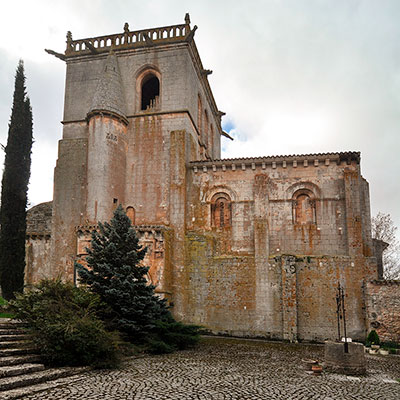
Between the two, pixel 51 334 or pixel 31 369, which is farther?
pixel 51 334

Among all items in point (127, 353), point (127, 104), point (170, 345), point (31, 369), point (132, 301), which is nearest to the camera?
point (31, 369)

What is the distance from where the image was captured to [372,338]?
18.8 m

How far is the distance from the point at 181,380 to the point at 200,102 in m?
20.9

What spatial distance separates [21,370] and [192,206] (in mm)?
14995

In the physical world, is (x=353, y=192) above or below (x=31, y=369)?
above

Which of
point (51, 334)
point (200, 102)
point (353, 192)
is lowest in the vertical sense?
point (51, 334)

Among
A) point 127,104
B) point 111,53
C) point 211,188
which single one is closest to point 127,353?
point 211,188

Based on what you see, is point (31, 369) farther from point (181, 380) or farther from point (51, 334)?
point (181, 380)

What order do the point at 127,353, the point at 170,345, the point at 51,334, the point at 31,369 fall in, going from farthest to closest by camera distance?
1. the point at 170,345
2. the point at 127,353
3. the point at 51,334
4. the point at 31,369

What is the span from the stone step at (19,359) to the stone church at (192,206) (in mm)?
10450

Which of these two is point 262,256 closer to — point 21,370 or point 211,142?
point 211,142

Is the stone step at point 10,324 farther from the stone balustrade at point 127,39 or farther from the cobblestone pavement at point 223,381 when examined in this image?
the stone balustrade at point 127,39

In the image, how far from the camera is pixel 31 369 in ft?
31.2

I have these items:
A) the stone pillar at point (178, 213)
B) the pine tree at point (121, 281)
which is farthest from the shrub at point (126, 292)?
the stone pillar at point (178, 213)
